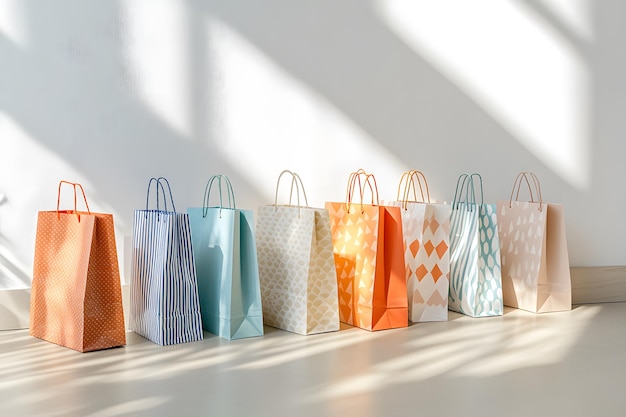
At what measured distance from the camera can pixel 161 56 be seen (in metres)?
2.31

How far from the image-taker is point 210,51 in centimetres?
237

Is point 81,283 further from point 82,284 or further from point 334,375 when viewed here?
point 334,375

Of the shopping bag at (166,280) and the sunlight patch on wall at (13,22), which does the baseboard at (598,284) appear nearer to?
the shopping bag at (166,280)

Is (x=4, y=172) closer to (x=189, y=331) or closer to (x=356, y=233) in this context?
(x=189, y=331)

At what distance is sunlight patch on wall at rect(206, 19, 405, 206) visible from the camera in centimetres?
239

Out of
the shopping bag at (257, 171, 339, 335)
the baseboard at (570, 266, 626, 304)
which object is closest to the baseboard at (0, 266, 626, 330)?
the baseboard at (570, 266, 626, 304)

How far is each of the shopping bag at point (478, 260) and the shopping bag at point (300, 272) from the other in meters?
0.50

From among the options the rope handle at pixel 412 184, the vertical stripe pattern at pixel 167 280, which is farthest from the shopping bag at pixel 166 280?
the rope handle at pixel 412 184

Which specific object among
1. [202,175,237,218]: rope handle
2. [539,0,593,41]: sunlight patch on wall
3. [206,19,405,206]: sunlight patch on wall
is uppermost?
[539,0,593,41]: sunlight patch on wall

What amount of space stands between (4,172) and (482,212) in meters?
1.42

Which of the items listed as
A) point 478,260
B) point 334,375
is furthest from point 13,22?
point 478,260

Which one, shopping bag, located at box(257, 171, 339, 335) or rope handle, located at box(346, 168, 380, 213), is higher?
rope handle, located at box(346, 168, 380, 213)

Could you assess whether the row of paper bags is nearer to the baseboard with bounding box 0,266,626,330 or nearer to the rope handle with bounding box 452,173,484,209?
the rope handle with bounding box 452,173,484,209

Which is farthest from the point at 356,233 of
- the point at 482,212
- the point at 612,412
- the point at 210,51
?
the point at 612,412
